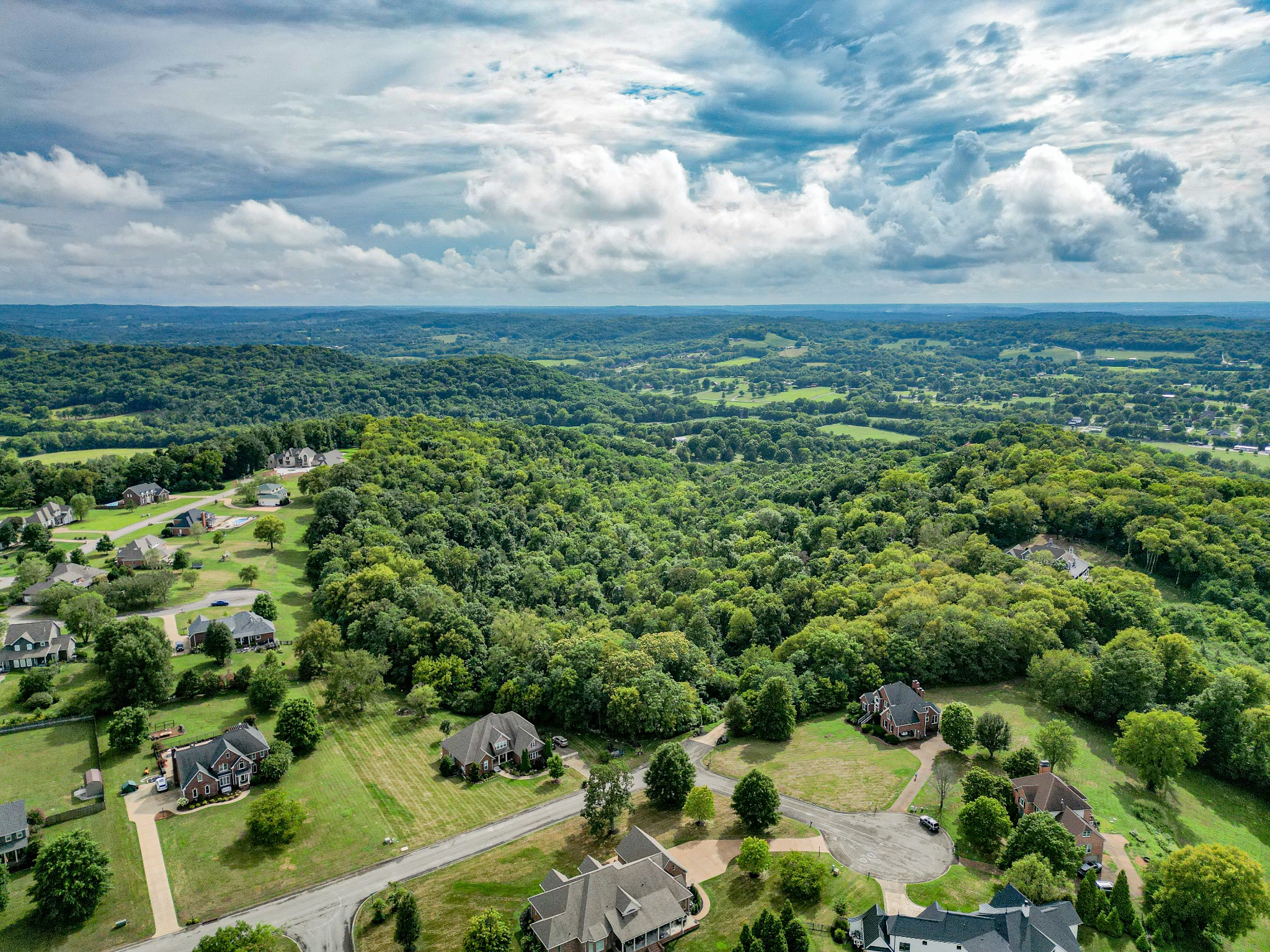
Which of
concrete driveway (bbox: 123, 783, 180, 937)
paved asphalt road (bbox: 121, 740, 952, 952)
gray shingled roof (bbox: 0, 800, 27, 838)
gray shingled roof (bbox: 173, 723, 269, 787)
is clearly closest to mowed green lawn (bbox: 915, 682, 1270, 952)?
paved asphalt road (bbox: 121, 740, 952, 952)

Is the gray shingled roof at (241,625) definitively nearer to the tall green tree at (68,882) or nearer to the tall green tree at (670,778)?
the tall green tree at (68,882)

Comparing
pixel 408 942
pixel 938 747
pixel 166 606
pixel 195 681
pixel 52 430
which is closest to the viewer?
pixel 408 942

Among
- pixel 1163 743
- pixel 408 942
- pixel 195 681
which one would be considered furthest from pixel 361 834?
pixel 1163 743

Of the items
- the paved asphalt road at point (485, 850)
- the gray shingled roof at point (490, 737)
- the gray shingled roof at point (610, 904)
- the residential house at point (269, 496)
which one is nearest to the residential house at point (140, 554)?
the residential house at point (269, 496)

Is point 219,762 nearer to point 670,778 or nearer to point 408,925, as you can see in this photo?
point 408,925

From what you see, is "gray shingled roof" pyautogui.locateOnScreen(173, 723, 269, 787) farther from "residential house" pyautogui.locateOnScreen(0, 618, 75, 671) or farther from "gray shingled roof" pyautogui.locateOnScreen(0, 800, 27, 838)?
"residential house" pyautogui.locateOnScreen(0, 618, 75, 671)

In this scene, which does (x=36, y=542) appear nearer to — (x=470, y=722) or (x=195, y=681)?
(x=195, y=681)
